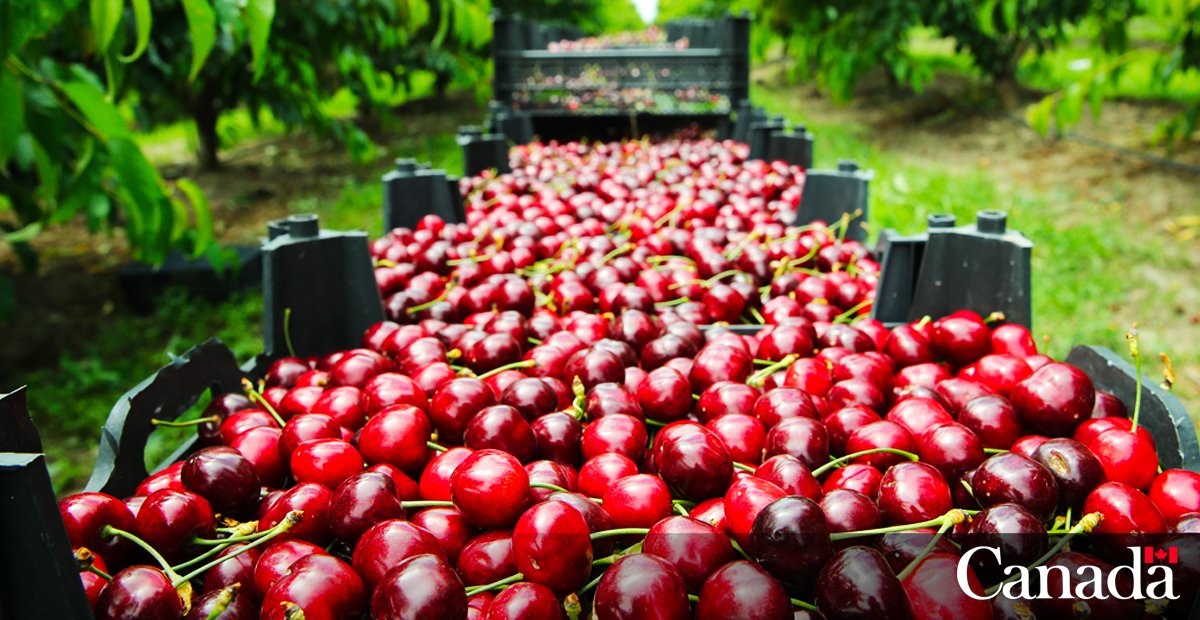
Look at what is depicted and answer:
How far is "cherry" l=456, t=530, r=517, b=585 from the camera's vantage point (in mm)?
1039

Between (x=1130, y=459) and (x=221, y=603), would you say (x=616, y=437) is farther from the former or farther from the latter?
(x=1130, y=459)

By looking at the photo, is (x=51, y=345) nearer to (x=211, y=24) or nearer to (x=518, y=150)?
(x=518, y=150)

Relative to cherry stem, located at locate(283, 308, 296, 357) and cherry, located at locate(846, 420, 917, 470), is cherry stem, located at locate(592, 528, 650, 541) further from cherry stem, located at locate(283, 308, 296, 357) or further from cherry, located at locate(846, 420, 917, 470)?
cherry stem, located at locate(283, 308, 296, 357)

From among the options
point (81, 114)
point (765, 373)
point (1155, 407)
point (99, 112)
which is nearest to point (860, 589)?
point (765, 373)

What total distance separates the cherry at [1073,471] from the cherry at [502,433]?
2.40 feet

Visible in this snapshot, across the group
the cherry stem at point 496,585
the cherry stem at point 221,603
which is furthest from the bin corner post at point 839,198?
the cherry stem at point 221,603

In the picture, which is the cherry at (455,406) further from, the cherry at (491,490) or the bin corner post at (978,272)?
the bin corner post at (978,272)

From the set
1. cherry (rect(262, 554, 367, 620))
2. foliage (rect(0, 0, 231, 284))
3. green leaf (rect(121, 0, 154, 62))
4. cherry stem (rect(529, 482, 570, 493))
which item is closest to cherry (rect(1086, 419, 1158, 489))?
cherry stem (rect(529, 482, 570, 493))

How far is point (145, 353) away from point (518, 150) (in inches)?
86.7

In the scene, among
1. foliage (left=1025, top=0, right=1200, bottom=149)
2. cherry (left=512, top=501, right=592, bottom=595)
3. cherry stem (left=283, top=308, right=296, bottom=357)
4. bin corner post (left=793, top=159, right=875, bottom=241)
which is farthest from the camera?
foliage (left=1025, top=0, right=1200, bottom=149)

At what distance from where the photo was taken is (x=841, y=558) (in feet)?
2.98

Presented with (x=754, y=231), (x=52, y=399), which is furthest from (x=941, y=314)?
(x=52, y=399)

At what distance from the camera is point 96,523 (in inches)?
41.9

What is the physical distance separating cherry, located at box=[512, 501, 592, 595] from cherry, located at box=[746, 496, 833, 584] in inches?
8.0
